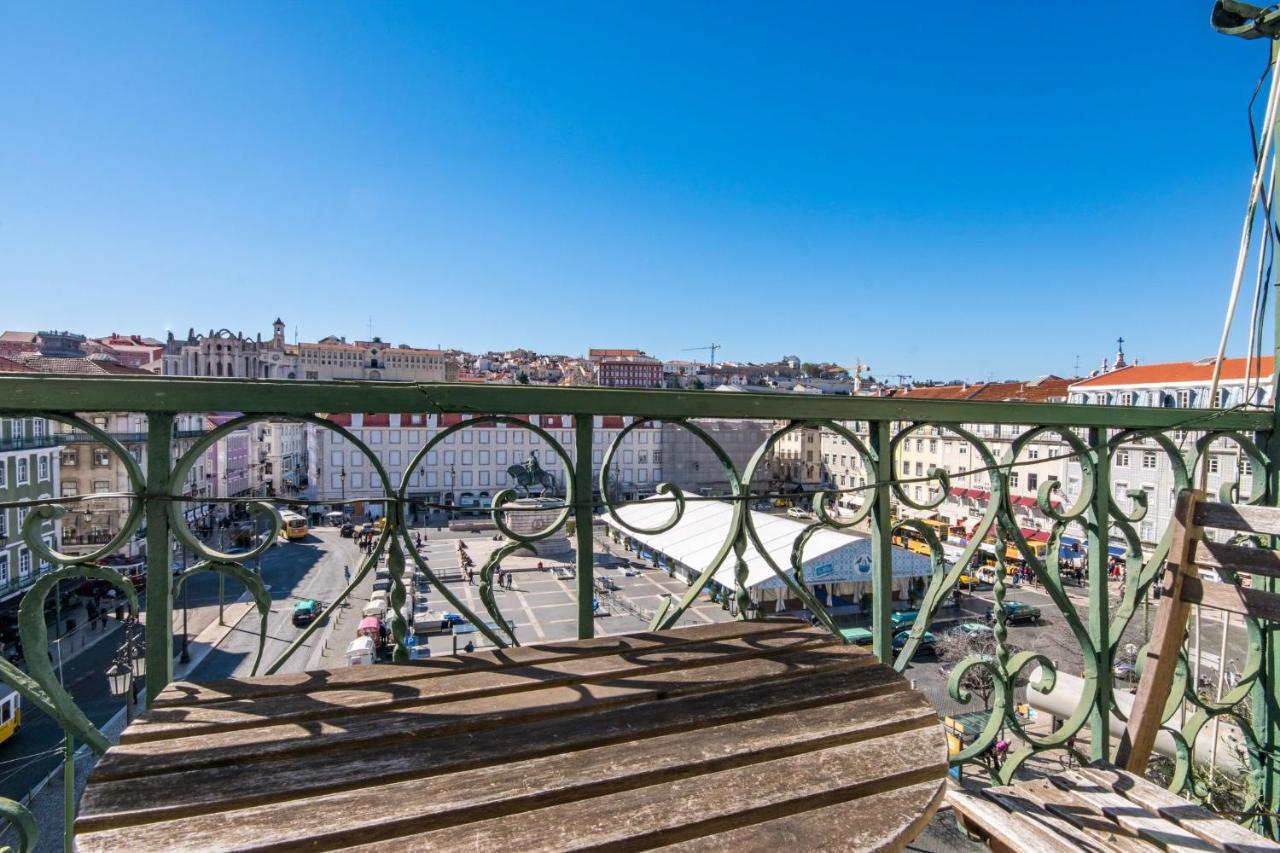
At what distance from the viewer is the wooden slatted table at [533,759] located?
962 millimetres

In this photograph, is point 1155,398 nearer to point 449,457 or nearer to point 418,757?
point 418,757

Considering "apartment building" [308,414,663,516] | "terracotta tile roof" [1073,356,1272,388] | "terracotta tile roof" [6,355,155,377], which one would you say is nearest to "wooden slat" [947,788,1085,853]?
"terracotta tile roof" [6,355,155,377]

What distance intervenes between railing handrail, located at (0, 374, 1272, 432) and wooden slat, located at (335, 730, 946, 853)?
34.3 inches

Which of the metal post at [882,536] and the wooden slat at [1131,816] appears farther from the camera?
the metal post at [882,536]

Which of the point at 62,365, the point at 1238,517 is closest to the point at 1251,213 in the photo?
the point at 1238,517

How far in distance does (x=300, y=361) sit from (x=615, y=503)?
308 feet

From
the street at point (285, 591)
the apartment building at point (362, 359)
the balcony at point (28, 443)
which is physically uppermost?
the apartment building at point (362, 359)

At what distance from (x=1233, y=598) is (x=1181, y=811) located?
1.91 feet

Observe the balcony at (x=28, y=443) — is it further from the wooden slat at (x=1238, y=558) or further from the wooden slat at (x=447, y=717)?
the wooden slat at (x=1238, y=558)

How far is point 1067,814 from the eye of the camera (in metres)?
1.70

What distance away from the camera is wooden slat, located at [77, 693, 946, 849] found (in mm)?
958

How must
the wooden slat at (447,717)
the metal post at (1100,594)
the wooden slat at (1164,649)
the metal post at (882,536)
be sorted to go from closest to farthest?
the wooden slat at (447,717)
the wooden slat at (1164,649)
the metal post at (882,536)
the metal post at (1100,594)

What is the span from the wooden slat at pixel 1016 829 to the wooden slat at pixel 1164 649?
390mm

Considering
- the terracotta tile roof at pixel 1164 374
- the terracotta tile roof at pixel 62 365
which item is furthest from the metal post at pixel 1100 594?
the terracotta tile roof at pixel 1164 374
